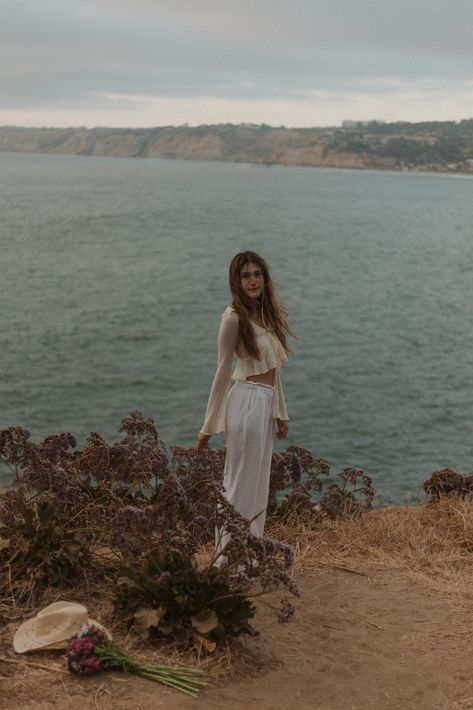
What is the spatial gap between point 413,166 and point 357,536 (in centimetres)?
19954

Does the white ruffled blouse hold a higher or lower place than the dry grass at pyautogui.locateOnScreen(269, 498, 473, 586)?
higher

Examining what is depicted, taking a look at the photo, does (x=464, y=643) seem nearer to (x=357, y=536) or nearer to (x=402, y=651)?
(x=402, y=651)

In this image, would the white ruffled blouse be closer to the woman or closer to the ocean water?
the woman

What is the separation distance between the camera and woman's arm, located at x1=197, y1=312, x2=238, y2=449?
6383mm

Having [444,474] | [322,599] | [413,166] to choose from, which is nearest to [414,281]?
[444,474]

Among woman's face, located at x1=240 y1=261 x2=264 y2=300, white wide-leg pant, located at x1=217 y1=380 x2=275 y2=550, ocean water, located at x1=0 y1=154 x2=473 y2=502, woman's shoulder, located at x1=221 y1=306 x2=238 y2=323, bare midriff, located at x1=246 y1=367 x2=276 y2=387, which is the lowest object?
ocean water, located at x1=0 y1=154 x2=473 y2=502

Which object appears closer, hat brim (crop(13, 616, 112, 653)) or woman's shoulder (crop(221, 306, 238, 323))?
hat brim (crop(13, 616, 112, 653))

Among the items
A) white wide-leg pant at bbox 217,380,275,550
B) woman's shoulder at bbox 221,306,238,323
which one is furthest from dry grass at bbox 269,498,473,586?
woman's shoulder at bbox 221,306,238,323

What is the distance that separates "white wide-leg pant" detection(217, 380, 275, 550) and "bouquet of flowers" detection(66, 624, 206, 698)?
4.56ft

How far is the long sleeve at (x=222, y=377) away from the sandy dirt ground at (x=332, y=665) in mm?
1337

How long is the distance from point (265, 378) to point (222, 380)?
0.35 m

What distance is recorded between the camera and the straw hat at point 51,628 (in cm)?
532

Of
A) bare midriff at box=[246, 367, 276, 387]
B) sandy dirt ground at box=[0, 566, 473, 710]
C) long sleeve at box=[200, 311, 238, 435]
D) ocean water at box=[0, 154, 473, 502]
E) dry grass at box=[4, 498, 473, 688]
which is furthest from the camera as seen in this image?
ocean water at box=[0, 154, 473, 502]

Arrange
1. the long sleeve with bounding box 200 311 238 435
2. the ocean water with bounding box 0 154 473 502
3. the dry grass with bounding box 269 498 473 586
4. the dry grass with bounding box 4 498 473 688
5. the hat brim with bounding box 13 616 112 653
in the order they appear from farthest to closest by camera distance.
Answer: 1. the ocean water with bounding box 0 154 473 502
2. the dry grass with bounding box 269 498 473 586
3. the long sleeve with bounding box 200 311 238 435
4. the dry grass with bounding box 4 498 473 688
5. the hat brim with bounding box 13 616 112 653
